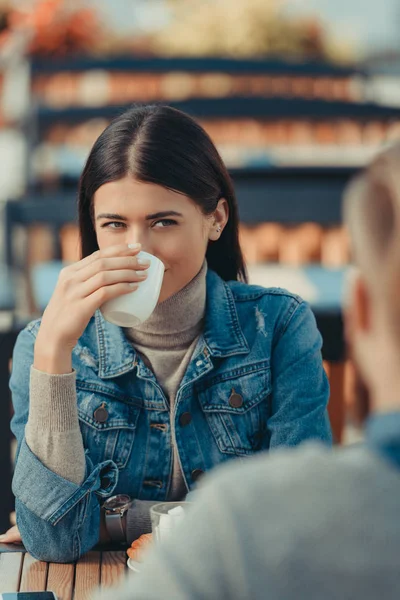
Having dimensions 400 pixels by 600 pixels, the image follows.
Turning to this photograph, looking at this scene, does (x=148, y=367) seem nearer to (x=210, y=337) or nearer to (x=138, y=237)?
(x=210, y=337)

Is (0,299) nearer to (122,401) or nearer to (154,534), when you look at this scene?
(122,401)

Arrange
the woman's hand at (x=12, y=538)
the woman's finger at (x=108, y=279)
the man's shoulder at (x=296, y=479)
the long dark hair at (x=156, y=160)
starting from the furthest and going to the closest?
the long dark hair at (x=156, y=160)
the woman's hand at (x=12, y=538)
the woman's finger at (x=108, y=279)
the man's shoulder at (x=296, y=479)

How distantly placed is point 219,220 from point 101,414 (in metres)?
0.57

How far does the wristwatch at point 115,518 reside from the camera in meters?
1.95

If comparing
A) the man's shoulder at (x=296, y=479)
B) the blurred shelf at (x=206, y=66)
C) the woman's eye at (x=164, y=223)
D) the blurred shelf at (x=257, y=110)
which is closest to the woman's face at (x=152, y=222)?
the woman's eye at (x=164, y=223)

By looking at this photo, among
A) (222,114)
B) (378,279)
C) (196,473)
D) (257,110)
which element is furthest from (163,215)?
(257,110)

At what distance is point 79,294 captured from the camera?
1884 millimetres

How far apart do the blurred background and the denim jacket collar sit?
0.56m

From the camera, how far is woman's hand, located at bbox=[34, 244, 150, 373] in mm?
1857

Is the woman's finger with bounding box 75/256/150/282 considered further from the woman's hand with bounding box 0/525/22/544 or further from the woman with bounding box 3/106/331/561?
the woman's hand with bounding box 0/525/22/544

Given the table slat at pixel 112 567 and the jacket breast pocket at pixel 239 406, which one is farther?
the jacket breast pocket at pixel 239 406

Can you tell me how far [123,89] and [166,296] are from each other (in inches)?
251

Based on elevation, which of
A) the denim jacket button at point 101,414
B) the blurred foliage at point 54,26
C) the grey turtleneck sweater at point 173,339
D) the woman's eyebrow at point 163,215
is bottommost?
the denim jacket button at point 101,414

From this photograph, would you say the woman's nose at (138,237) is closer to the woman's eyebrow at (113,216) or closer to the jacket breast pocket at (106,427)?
the woman's eyebrow at (113,216)
